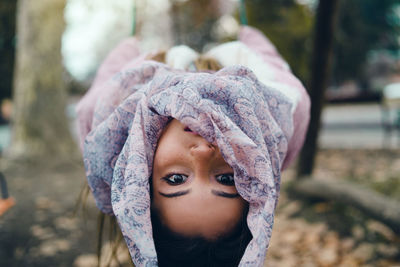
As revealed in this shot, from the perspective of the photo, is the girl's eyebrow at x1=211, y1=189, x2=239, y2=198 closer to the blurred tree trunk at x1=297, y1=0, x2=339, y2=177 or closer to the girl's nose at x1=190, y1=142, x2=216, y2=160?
the girl's nose at x1=190, y1=142, x2=216, y2=160

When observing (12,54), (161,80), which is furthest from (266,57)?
(12,54)

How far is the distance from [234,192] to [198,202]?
0.12 m

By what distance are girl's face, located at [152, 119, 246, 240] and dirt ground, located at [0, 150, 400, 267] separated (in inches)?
38.4

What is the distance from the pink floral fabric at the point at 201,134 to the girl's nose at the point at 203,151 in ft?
0.09

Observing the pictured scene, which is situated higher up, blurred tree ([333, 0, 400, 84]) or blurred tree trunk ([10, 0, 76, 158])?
blurred tree trunk ([10, 0, 76, 158])

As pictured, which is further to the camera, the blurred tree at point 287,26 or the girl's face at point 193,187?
the blurred tree at point 287,26

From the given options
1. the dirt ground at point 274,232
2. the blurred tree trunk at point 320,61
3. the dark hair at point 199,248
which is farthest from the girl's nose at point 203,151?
the blurred tree trunk at point 320,61

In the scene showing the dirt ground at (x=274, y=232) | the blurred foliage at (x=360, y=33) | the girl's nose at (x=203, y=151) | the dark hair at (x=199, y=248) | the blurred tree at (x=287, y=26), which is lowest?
the blurred foliage at (x=360, y=33)

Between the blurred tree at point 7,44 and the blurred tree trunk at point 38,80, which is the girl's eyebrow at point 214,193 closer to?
the blurred tree trunk at point 38,80

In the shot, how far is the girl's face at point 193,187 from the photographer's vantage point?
107 centimetres

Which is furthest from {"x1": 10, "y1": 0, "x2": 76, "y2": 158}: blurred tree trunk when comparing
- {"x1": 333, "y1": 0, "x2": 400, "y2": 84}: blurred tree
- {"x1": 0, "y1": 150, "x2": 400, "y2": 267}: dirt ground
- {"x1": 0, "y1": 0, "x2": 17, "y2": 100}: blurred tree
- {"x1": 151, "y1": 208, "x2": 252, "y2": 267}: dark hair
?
{"x1": 333, "y1": 0, "x2": 400, "y2": 84}: blurred tree

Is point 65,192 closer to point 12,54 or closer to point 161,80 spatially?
point 161,80

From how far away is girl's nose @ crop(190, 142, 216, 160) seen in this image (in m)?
1.06

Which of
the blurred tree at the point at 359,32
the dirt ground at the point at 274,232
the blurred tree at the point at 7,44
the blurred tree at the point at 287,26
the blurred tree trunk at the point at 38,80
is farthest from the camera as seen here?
the blurred tree at the point at 359,32
